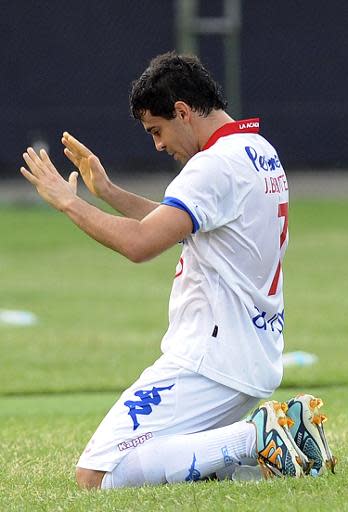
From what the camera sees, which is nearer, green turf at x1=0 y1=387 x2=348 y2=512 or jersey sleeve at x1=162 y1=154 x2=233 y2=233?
green turf at x1=0 y1=387 x2=348 y2=512

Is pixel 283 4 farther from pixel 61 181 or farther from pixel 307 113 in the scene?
pixel 61 181

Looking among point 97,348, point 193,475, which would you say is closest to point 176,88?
point 193,475

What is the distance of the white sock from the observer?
5.32m

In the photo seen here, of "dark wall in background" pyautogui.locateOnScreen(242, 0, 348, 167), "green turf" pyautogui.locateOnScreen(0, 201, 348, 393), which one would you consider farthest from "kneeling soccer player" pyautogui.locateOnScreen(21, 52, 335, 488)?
"dark wall in background" pyautogui.locateOnScreen(242, 0, 348, 167)

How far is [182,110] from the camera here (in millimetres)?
5359

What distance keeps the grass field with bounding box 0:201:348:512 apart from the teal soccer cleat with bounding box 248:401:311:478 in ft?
0.32

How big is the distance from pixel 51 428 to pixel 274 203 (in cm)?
297

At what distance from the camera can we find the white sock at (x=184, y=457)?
5316 mm

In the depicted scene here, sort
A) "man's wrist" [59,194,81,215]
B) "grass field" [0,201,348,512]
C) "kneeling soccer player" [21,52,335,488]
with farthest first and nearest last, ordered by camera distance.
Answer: "kneeling soccer player" [21,52,335,488] → "man's wrist" [59,194,81,215] → "grass field" [0,201,348,512]

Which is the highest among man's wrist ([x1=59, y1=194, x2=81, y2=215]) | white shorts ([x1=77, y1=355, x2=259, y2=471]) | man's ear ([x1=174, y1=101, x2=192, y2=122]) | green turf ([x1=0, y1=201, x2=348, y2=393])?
man's ear ([x1=174, y1=101, x2=192, y2=122])

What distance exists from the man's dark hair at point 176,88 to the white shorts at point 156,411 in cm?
106

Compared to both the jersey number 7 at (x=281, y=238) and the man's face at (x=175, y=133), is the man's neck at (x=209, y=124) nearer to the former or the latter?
the man's face at (x=175, y=133)

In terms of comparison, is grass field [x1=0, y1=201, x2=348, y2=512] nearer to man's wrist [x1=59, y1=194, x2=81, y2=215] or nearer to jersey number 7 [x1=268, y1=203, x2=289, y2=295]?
jersey number 7 [x1=268, y1=203, x2=289, y2=295]

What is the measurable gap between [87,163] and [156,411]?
115cm
